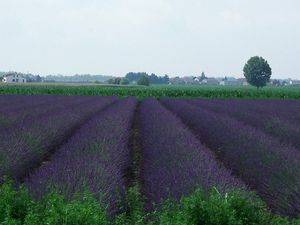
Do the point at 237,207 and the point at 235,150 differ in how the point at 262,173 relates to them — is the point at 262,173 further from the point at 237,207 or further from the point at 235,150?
the point at 237,207

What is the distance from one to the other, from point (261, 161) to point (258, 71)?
91245 millimetres

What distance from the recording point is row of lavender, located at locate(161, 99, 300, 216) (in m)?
6.36

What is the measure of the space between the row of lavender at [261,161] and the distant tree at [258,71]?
84835 mm

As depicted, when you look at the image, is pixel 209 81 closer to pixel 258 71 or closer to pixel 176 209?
pixel 258 71

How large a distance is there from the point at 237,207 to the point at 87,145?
5114mm

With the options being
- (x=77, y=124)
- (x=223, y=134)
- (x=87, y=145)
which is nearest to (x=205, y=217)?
(x=87, y=145)

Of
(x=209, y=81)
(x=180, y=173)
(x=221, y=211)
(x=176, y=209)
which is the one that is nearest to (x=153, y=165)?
(x=180, y=173)

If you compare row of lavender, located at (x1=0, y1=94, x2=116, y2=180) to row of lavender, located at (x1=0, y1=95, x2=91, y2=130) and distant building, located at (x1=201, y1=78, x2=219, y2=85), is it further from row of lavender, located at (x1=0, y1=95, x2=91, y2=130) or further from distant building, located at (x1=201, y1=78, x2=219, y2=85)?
distant building, located at (x1=201, y1=78, x2=219, y2=85)

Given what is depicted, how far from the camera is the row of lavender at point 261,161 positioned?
6.36 m

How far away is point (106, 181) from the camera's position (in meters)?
6.43

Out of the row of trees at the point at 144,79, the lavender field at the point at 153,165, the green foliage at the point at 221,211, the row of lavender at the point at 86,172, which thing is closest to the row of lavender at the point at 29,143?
the lavender field at the point at 153,165

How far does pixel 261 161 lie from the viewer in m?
8.79

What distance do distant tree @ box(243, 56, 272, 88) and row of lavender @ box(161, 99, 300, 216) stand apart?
84835mm

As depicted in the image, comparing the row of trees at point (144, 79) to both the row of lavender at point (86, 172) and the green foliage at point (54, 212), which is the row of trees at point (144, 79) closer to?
the row of lavender at point (86, 172)
